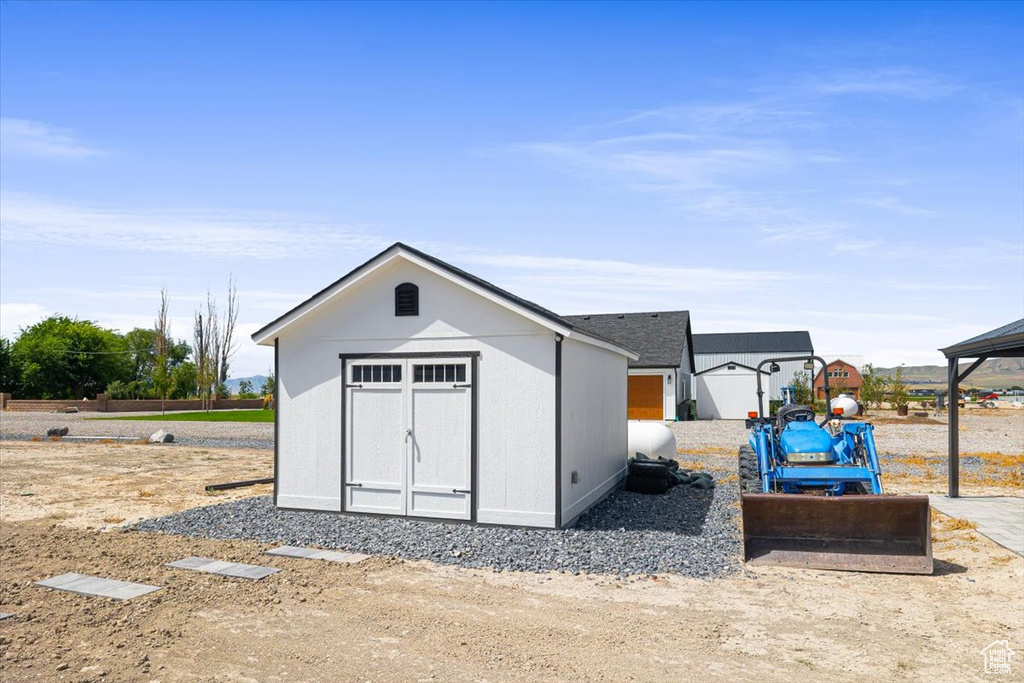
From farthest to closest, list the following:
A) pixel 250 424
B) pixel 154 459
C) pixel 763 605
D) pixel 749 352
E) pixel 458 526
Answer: pixel 749 352
pixel 250 424
pixel 154 459
pixel 458 526
pixel 763 605

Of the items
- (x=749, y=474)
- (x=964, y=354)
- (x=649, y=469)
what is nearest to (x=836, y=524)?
(x=749, y=474)

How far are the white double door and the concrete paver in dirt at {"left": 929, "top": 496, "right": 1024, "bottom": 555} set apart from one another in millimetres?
6498

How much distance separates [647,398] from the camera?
32062 millimetres

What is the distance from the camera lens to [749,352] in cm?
5203

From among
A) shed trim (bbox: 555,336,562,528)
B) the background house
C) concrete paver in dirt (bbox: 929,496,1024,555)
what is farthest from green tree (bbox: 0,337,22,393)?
concrete paver in dirt (bbox: 929,496,1024,555)

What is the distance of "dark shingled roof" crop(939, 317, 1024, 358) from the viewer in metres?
11.0

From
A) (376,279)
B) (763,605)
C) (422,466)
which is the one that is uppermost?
(376,279)

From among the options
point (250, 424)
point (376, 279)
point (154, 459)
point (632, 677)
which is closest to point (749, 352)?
point (250, 424)

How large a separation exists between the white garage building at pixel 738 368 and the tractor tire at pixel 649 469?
64.4 feet

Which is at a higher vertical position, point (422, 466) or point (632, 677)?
point (422, 466)

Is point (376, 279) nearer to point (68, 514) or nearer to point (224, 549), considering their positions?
point (224, 549)

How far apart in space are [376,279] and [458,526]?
3.49m

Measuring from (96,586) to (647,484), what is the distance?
824 cm

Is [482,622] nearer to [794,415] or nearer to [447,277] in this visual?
[447,277]
